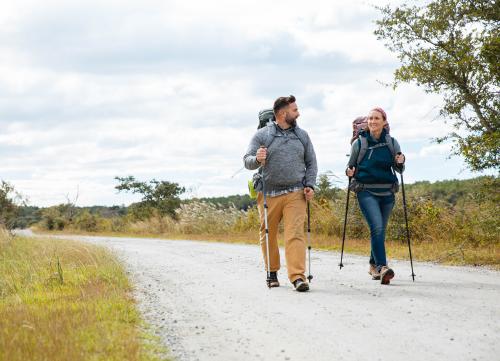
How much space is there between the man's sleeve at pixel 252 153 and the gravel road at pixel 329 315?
5.62 feet

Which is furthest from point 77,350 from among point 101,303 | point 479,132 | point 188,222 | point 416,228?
point 188,222

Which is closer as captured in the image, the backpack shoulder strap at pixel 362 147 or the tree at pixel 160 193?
the backpack shoulder strap at pixel 362 147

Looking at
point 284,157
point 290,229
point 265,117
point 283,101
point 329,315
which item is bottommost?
point 329,315

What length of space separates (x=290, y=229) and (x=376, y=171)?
5.08 feet

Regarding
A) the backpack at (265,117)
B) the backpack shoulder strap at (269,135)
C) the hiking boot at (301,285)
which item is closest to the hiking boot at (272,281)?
the hiking boot at (301,285)

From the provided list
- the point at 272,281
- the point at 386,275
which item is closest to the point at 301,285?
the point at 272,281

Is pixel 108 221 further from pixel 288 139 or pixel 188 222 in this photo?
pixel 288 139

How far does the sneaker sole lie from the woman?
19 centimetres

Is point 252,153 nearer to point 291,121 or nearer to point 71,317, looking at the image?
point 291,121

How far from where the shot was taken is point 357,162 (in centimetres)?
886

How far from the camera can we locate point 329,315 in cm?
644

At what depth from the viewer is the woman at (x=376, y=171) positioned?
344 inches

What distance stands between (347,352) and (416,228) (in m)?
11.9

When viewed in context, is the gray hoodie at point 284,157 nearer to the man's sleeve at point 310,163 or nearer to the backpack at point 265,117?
the man's sleeve at point 310,163
